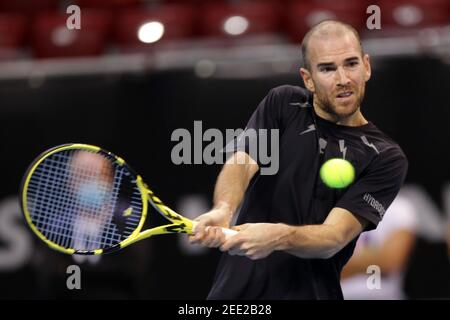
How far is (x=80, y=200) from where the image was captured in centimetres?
364

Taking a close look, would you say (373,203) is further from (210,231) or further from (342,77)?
(210,231)

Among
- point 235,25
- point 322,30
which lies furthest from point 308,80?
point 235,25

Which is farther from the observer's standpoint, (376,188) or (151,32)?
(151,32)

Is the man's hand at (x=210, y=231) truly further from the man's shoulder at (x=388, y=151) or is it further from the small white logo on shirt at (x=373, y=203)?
the man's shoulder at (x=388, y=151)

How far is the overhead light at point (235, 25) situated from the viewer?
5.47m

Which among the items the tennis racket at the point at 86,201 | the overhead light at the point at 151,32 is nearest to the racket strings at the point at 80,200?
the tennis racket at the point at 86,201

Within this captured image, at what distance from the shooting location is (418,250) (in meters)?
4.68

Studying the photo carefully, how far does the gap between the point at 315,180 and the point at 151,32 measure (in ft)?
7.76

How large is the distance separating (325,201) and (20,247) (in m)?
2.16

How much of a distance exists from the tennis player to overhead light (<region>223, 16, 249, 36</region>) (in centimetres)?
210

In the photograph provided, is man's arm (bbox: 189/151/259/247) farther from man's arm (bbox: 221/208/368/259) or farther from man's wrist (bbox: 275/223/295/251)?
man's wrist (bbox: 275/223/295/251)

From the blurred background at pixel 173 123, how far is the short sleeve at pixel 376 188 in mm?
1279

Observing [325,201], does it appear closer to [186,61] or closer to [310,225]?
[310,225]

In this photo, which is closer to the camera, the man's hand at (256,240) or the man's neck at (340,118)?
the man's hand at (256,240)
